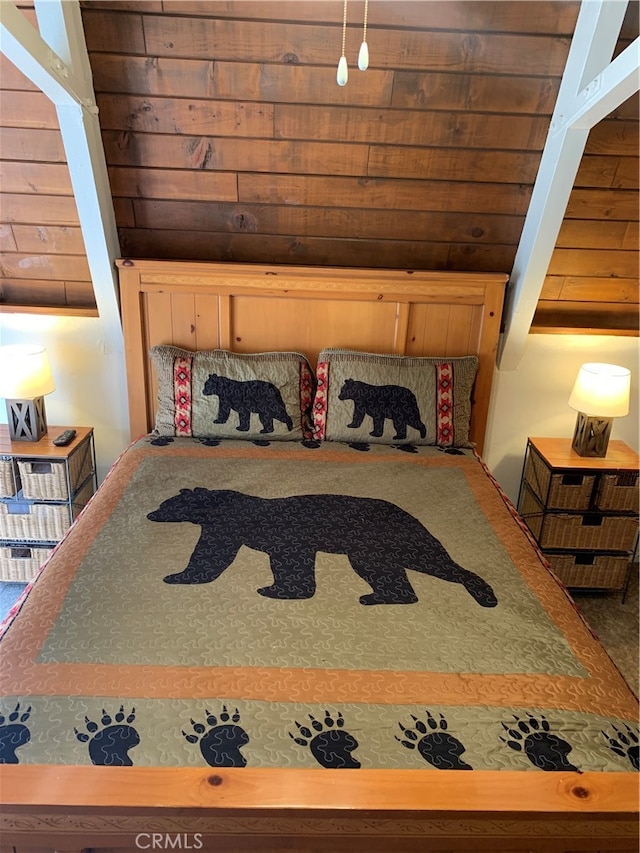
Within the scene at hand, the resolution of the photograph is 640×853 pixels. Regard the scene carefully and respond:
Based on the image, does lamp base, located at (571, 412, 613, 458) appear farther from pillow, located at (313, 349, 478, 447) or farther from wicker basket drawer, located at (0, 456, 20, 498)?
wicker basket drawer, located at (0, 456, 20, 498)

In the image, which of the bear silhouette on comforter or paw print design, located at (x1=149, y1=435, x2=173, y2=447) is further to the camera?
paw print design, located at (x1=149, y1=435, x2=173, y2=447)

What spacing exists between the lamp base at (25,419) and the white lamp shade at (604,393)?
2.24 meters

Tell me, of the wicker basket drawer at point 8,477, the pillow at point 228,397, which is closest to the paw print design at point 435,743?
the pillow at point 228,397

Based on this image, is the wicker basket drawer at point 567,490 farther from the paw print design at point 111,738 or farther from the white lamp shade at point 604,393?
the paw print design at point 111,738

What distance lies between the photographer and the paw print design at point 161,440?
233 cm

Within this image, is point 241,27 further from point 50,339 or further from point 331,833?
point 331,833

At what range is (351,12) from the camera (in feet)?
6.14

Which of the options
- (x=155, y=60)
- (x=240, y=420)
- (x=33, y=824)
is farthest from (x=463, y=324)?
(x=33, y=824)

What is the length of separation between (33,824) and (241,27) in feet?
7.25

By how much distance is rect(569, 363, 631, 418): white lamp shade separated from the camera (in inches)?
91.5

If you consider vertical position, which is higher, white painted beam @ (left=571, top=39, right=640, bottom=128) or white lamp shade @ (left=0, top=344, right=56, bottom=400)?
white painted beam @ (left=571, top=39, right=640, bottom=128)

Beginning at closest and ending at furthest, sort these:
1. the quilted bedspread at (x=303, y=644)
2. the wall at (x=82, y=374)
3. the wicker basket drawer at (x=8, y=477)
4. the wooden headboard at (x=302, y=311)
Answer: the quilted bedspread at (x=303, y=644) < the wicker basket drawer at (x=8, y=477) < the wooden headboard at (x=302, y=311) < the wall at (x=82, y=374)

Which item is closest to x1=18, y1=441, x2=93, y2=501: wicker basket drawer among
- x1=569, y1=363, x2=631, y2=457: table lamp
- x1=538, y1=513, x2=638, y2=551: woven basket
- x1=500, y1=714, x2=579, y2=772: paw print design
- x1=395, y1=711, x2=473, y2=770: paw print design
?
x1=395, y1=711, x2=473, y2=770: paw print design

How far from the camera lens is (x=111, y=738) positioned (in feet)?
3.52
